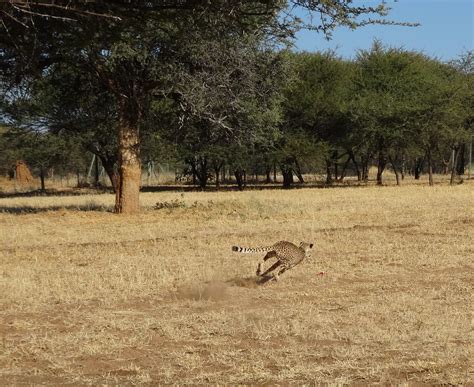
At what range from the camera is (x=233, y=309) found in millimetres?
7770

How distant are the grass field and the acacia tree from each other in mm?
3608

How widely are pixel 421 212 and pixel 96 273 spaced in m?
12.1

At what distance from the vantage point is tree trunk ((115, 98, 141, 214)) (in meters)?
19.8

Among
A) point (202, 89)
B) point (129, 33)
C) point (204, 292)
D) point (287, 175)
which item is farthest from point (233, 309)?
point (287, 175)

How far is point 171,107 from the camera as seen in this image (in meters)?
23.1

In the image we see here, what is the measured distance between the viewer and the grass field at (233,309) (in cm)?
548

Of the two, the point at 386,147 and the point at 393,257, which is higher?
the point at 386,147

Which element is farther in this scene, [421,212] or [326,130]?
[326,130]

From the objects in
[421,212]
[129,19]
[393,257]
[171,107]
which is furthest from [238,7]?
[171,107]

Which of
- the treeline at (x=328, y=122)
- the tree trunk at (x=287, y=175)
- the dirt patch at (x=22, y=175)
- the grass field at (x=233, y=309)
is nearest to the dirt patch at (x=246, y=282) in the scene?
the grass field at (x=233, y=309)

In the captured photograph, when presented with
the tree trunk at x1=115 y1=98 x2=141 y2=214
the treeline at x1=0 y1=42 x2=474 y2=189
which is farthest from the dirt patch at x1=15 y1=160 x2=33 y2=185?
the tree trunk at x1=115 y1=98 x2=141 y2=214

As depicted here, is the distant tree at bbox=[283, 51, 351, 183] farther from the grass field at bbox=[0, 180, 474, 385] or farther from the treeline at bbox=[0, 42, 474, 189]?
the grass field at bbox=[0, 180, 474, 385]

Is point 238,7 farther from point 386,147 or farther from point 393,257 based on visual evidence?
point 386,147

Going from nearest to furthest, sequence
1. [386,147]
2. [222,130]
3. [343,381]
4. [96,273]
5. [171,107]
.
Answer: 1. [343,381]
2. [96,273]
3. [222,130]
4. [171,107]
5. [386,147]
